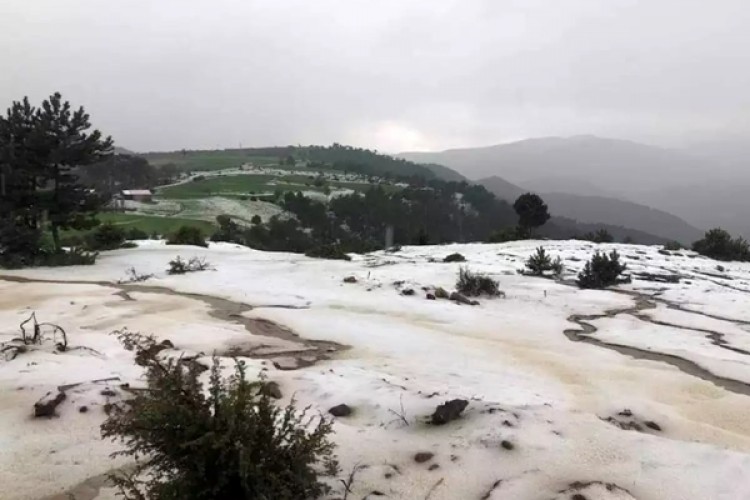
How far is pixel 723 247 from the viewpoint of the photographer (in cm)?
1939

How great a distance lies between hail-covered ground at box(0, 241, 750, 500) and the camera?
3.07 metres

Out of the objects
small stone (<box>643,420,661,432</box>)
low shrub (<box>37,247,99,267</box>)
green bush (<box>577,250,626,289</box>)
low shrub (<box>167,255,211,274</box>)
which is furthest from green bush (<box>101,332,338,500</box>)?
low shrub (<box>37,247,99,267</box>)

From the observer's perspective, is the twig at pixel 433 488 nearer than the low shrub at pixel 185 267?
Yes

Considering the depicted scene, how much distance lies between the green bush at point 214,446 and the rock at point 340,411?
3.67 feet

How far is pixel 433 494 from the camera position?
289cm

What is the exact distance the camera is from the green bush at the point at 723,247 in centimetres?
1931

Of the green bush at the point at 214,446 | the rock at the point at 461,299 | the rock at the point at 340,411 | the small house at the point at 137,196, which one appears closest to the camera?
the green bush at the point at 214,446

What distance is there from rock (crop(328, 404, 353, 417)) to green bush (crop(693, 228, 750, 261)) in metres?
19.4

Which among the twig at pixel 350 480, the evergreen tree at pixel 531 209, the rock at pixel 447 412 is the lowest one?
the twig at pixel 350 480

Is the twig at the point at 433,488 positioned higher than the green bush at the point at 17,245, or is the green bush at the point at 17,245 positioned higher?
the twig at the point at 433,488

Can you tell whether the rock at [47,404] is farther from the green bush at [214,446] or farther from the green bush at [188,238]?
the green bush at [188,238]

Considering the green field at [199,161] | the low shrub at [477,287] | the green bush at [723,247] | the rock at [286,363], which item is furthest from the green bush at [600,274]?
the green field at [199,161]

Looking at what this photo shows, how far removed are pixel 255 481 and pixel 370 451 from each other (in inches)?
38.9

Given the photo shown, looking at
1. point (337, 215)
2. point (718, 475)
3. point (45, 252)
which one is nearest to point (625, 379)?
point (718, 475)
